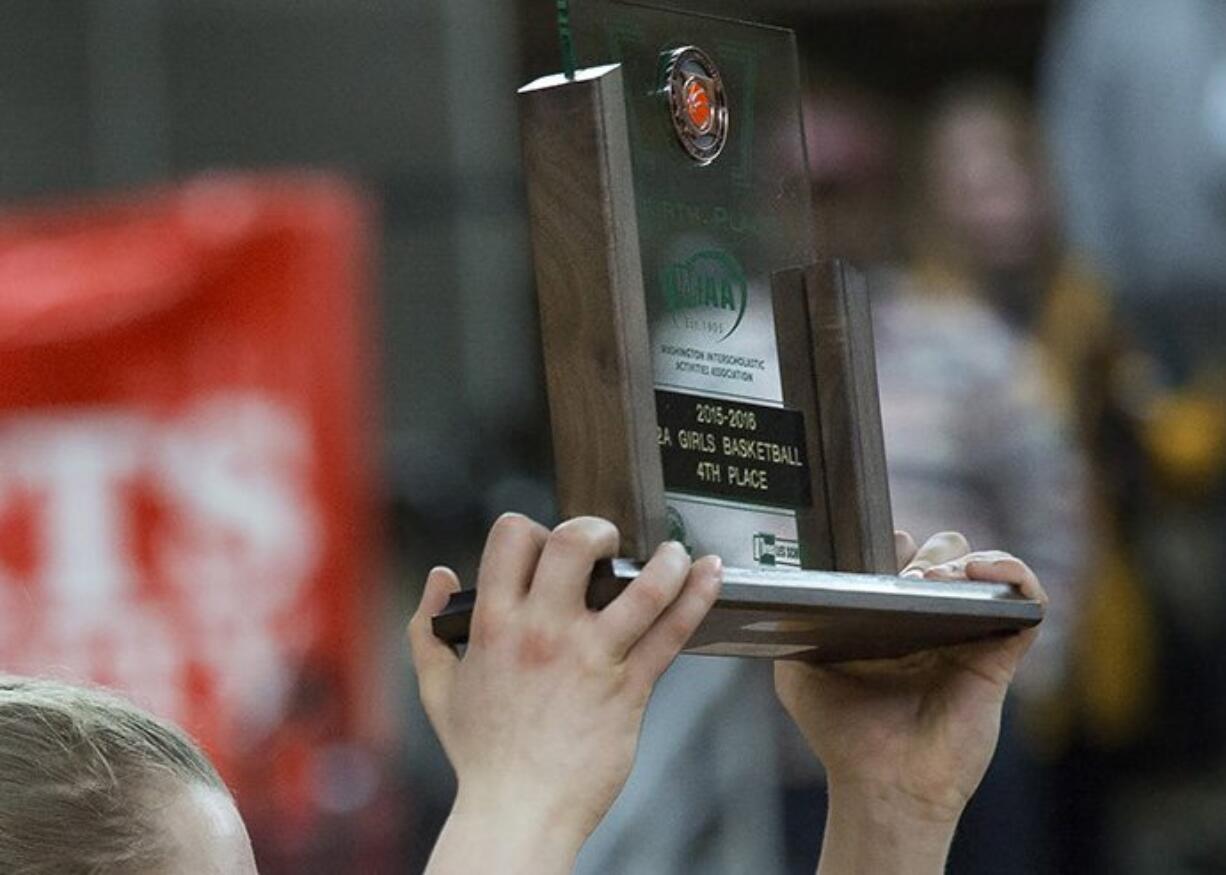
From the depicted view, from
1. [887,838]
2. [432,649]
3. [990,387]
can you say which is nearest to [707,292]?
[432,649]

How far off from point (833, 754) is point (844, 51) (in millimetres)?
4597

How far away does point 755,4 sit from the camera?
6.17 m

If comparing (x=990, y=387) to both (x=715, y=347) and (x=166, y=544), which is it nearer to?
(x=166, y=544)

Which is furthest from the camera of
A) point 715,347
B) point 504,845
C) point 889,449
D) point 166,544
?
point 166,544

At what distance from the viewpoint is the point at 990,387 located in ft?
16.1

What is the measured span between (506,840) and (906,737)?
1.40 feet

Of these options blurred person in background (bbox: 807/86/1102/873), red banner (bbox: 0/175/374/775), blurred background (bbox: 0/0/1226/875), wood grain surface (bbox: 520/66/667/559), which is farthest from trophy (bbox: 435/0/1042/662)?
red banner (bbox: 0/175/374/775)

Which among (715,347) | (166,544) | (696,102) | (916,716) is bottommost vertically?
(166,544)

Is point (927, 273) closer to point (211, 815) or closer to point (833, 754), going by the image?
point (833, 754)

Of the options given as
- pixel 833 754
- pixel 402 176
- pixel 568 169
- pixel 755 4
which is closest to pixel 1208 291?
pixel 755 4

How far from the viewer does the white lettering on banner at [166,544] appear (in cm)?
514

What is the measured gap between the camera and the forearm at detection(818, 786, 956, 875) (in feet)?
6.46

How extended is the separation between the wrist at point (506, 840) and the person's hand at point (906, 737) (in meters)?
0.38

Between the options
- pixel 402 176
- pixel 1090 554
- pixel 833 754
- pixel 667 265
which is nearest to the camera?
pixel 667 265
